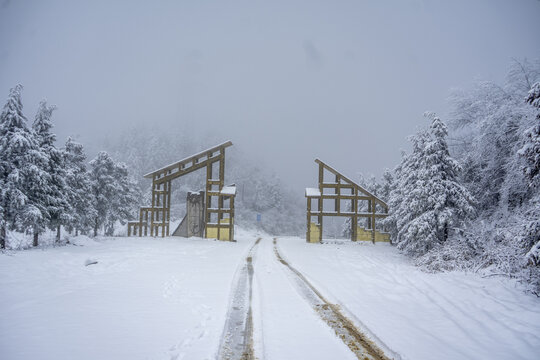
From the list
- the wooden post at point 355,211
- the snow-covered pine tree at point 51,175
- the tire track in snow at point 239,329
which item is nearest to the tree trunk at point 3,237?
the snow-covered pine tree at point 51,175

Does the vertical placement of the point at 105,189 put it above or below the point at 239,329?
above

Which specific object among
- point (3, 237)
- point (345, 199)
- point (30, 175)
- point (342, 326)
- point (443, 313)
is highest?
point (30, 175)

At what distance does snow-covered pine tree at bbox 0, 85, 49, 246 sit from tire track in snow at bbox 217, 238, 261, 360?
45.7ft

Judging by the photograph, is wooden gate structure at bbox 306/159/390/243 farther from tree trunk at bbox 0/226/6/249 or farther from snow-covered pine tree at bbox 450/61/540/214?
tree trunk at bbox 0/226/6/249

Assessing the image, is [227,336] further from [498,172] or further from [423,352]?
[498,172]

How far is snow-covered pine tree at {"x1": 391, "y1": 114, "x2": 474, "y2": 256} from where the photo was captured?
44.7ft

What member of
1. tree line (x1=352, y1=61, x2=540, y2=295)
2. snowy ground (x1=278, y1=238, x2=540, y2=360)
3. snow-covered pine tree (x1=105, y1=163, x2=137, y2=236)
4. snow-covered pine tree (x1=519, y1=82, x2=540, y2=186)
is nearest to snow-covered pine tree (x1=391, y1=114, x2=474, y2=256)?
tree line (x1=352, y1=61, x2=540, y2=295)

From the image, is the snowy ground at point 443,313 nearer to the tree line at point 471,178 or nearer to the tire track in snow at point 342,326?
the tire track in snow at point 342,326

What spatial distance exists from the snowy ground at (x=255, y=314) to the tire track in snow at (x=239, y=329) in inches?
3.6

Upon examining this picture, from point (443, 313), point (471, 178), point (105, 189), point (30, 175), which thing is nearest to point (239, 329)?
point (443, 313)

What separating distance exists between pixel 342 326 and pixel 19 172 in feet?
59.2

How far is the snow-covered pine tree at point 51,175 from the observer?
53.2 ft

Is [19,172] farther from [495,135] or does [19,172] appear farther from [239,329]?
[495,135]

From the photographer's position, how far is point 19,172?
1478cm
